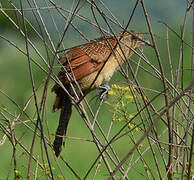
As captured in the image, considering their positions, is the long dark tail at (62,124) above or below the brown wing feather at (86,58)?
below

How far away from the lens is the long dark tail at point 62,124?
1878 millimetres

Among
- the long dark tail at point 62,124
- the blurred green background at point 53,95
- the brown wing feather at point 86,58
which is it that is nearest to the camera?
the long dark tail at point 62,124

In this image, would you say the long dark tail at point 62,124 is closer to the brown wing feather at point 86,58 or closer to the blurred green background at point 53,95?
the brown wing feather at point 86,58

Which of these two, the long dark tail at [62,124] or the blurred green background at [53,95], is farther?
the blurred green background at [53,95]

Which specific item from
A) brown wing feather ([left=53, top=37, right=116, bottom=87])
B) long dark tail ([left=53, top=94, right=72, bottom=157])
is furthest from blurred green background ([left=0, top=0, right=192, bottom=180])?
long dark tail ([left=53, top=94, right=72, bottom=157])

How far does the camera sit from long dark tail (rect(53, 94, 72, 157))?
1.88m

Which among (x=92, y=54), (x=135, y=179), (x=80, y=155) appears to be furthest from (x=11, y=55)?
(x=92, y=54)

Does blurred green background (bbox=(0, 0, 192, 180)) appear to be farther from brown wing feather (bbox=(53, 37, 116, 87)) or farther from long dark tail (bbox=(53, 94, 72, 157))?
long dark tail (bbox=(53, 94, 72, 157))

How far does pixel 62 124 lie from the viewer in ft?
6.81

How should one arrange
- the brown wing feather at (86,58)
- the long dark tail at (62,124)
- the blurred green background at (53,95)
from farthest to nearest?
the blurred green background at (53,95) < the brown wing feather at (86,58) < the long dark tail at (62,124)

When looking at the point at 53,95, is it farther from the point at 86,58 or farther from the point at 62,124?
the point at 62,124

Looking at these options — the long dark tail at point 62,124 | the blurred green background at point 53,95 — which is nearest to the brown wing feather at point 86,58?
the long dark tail at point 62,124

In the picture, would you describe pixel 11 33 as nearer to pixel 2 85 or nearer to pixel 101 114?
pixel 2 85

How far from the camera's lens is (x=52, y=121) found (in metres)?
4.70
